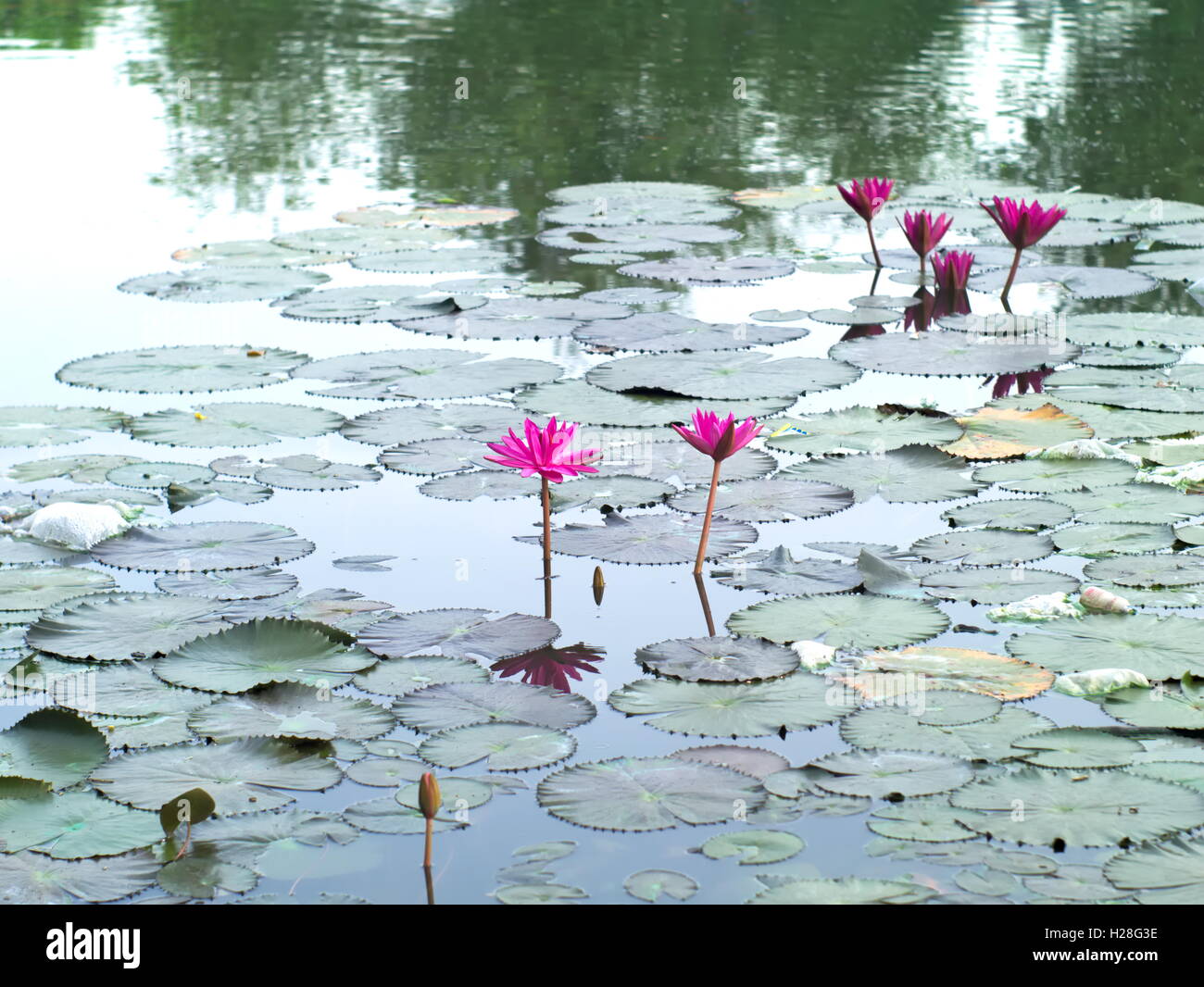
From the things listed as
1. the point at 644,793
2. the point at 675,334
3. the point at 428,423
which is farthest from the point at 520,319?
the point at 644,793

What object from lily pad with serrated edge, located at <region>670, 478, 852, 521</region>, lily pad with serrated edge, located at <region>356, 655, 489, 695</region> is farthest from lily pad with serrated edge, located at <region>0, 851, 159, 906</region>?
lily pad with serrated edge, located at <region>670, 478, 852, 521</region>

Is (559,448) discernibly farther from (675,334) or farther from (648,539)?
(675,334)

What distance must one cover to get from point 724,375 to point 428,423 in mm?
894

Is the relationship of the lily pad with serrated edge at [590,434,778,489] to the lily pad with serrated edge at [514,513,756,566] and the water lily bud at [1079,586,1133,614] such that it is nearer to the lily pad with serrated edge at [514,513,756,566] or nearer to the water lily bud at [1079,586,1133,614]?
the lily pad with serrated edge at [514,513,756,566]

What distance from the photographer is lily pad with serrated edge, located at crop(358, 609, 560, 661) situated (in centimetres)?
265

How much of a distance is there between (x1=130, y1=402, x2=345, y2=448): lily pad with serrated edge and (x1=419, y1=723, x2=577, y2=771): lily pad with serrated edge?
159 centimetres

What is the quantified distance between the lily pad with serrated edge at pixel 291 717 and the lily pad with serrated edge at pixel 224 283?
2.96 meters

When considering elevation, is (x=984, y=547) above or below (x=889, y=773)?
above

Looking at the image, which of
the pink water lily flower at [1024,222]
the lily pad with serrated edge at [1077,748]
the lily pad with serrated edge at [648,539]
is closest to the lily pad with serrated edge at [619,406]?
the lily pad with serrated edge at [648,539]

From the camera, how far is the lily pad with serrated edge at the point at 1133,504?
10.4 feet

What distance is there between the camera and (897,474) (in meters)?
3.50

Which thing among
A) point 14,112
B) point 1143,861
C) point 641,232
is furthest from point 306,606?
point 14,112

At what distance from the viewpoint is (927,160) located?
773 centimetres

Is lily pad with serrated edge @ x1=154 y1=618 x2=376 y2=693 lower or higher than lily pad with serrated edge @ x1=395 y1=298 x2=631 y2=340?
lower
